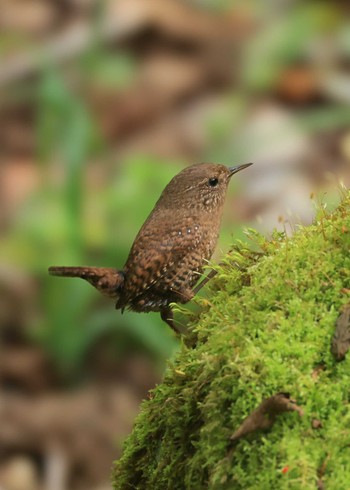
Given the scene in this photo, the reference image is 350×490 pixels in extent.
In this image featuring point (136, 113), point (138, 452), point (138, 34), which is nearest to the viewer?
point (138, 452)

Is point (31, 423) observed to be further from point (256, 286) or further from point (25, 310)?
point (256, 286)

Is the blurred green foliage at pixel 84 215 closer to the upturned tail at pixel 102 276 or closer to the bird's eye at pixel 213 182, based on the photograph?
the bird's eye at pixel 213 182

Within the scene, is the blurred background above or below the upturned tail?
above

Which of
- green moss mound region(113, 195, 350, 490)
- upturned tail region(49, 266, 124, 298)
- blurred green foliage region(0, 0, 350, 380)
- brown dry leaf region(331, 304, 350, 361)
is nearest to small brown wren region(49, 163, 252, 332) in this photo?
upturned tail region(49, 266, 124, 298)

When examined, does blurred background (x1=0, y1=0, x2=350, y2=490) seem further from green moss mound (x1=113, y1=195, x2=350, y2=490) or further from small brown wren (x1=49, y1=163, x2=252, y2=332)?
small brown wren (x1=49, y1=163, x2=252, y2=332)

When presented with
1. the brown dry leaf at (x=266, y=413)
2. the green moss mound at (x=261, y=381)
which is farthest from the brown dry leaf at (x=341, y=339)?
the brown dry leaf at (x=266, y=413)

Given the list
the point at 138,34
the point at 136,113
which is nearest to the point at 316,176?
the point at 136,113
